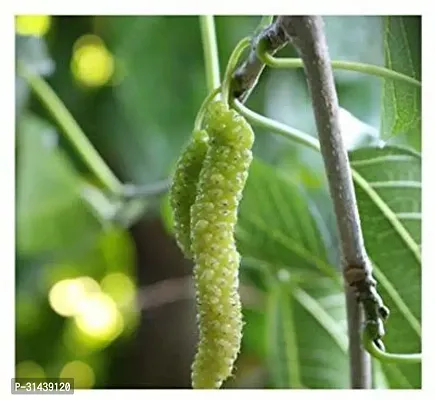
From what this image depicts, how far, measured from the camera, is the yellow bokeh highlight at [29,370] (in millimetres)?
721

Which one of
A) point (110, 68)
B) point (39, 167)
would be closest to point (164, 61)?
point (110, 68)

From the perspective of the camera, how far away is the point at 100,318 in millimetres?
910

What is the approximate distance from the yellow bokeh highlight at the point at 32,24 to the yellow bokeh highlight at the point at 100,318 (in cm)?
27

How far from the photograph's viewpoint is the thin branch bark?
51cm

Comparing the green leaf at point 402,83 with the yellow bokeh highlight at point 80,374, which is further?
the yellow bokeh highlight at point 80,374

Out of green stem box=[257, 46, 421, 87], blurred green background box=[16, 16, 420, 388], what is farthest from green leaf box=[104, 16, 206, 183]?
green stem box=[257, 46, 421, 87]

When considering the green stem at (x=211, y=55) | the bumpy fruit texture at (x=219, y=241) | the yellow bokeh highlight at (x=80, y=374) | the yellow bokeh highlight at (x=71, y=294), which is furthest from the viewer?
the yellow bokeh highlight at (x=71, y=294)

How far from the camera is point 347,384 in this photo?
689 mm

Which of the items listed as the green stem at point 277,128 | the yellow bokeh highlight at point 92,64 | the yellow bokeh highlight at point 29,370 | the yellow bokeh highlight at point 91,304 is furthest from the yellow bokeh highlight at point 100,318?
the green stem at point 277,128

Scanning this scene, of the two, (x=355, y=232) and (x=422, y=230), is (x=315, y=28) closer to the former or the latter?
(x=355, y=232)

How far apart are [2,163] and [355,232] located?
0.32 m

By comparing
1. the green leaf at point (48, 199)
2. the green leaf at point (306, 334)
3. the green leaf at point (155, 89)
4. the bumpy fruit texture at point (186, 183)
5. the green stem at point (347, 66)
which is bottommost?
the green leaf at point (306, 334)

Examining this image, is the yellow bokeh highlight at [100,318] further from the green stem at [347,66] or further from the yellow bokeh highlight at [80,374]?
the green stem at [347,66]
